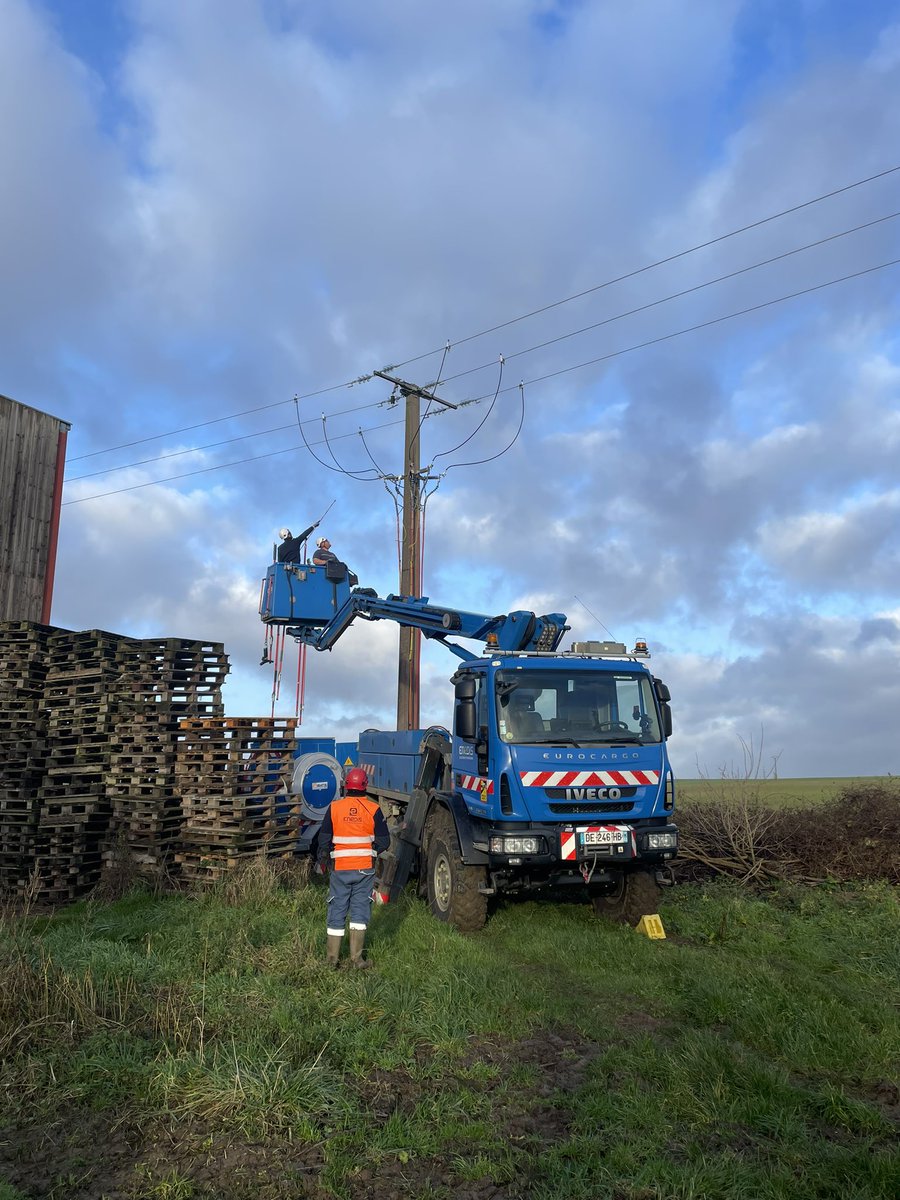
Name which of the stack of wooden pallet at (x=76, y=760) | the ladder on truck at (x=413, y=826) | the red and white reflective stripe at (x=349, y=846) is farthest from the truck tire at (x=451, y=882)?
the stack of wooden pallet at (x=76, y=760)

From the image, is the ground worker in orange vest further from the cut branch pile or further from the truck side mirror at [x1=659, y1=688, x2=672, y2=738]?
the cut branch pile

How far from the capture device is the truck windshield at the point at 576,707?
9414 millimetres

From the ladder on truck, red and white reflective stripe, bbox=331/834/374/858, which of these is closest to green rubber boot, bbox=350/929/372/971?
red and white reflective stripe, bbox=331/834/374/858

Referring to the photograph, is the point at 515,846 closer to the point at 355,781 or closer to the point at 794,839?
the point at 355,781

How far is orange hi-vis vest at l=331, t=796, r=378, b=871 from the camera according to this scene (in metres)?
8.34

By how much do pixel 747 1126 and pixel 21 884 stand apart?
33.5 ft

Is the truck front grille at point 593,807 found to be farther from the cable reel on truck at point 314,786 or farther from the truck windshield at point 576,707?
the cable reel on truck at point 314,786

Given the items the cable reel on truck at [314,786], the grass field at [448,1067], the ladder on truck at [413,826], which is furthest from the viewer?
the cable reel on truck at [314,786]

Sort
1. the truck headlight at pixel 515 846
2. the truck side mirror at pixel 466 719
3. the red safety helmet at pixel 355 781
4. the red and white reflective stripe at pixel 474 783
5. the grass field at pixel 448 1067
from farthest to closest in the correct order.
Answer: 1. the truck side mirror at pixel 466 719
2. the red and white reflective stripe at pixel 474 783
3. the truck headlight at pixel 515 846
4. the red safety helmet at pixel 355 781
5. the grass field at pixel 448 1067

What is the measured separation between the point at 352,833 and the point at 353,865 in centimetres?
30

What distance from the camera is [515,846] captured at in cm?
884

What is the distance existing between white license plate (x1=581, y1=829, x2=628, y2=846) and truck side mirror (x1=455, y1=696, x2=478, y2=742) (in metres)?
1.60

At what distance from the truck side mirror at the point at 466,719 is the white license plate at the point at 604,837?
160 cm

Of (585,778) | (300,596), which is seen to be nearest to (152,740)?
(300,596)
